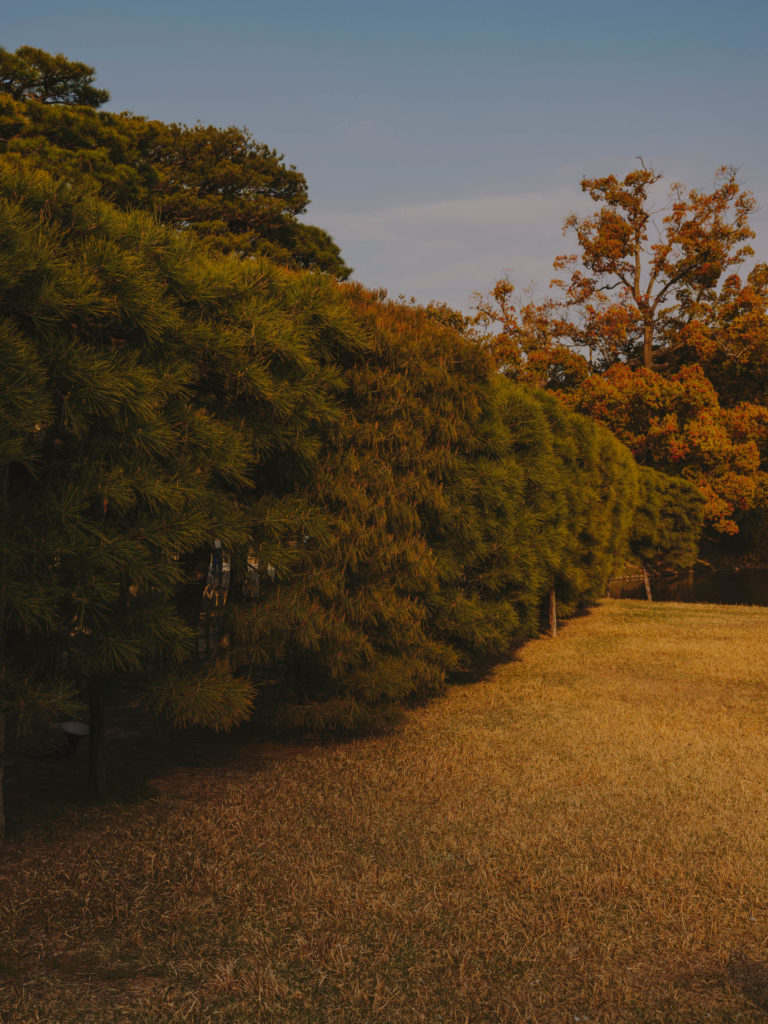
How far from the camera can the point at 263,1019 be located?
10.8ft

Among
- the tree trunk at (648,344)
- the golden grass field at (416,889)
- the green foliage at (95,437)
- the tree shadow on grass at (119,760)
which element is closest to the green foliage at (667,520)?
the tree trunk at (648,344)

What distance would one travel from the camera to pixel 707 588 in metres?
28.2

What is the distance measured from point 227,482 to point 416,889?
10.9 ft

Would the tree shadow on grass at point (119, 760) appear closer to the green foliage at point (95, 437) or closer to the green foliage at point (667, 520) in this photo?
the green foliage at point (95, 437)

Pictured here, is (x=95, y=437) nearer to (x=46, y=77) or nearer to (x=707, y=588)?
(x=46, y=77)

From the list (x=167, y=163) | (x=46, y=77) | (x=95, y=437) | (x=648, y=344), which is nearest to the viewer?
(x=95, y=437)

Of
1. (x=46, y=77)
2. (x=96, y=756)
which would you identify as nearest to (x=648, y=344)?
(x=46, y=77)

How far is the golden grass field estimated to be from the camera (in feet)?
11.4

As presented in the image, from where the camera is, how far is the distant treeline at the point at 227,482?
4.64 m

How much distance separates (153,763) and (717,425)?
80.1ft

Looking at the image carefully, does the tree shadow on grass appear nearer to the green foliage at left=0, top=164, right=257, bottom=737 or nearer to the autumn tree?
the green foliage at left=0, top=164, right=257, bottom=737

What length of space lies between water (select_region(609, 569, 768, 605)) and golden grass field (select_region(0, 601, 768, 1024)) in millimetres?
18557

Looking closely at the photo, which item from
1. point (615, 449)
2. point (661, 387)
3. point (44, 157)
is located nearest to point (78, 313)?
point (44, 157)

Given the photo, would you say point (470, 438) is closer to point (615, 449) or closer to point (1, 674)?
point (1, 674)
